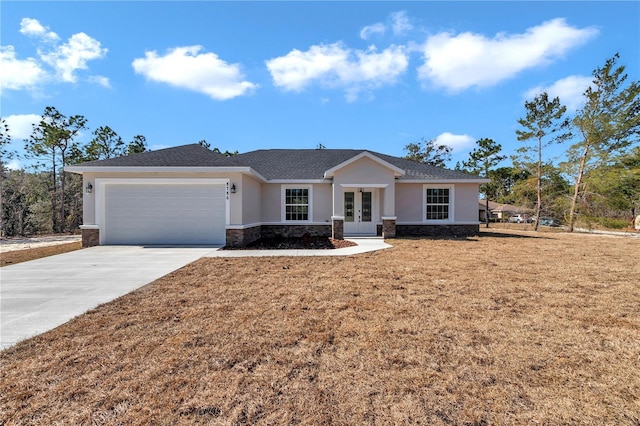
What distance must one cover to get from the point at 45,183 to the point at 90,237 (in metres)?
19.6

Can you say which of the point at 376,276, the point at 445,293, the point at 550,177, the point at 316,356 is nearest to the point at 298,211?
the point at 376,276

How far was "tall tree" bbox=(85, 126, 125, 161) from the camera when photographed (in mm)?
25987

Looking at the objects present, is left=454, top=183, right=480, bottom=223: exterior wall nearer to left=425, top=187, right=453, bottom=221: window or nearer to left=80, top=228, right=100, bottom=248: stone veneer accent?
left=425, top=187, right=453, bottom=221: window

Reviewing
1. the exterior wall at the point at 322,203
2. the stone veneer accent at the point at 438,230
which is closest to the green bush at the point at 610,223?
the stone veneer accent at the point at 438,230

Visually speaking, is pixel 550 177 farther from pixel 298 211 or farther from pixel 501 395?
pixel 501 395

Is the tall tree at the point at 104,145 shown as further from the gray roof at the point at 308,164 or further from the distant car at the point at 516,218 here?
the distant car at the point at 516,218

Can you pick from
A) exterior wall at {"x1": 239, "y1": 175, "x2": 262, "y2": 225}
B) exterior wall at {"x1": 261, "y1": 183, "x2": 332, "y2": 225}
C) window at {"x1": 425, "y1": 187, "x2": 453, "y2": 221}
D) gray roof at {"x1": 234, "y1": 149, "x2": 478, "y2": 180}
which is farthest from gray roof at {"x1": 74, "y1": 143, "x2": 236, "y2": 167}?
window at {"x1": 425, "y1": 187, "x2": 453, "y2": 221}

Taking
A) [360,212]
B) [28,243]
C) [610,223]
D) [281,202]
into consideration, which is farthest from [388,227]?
[610,223]

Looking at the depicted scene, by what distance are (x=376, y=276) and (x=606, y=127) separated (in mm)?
24034

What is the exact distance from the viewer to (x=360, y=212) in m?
15.1

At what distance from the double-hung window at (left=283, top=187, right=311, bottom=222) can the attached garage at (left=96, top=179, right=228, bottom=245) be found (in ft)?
13.3

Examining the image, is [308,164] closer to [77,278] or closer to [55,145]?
[77,278]

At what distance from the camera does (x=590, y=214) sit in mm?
22312

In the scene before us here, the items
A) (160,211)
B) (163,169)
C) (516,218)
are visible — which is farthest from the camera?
(516,218)
